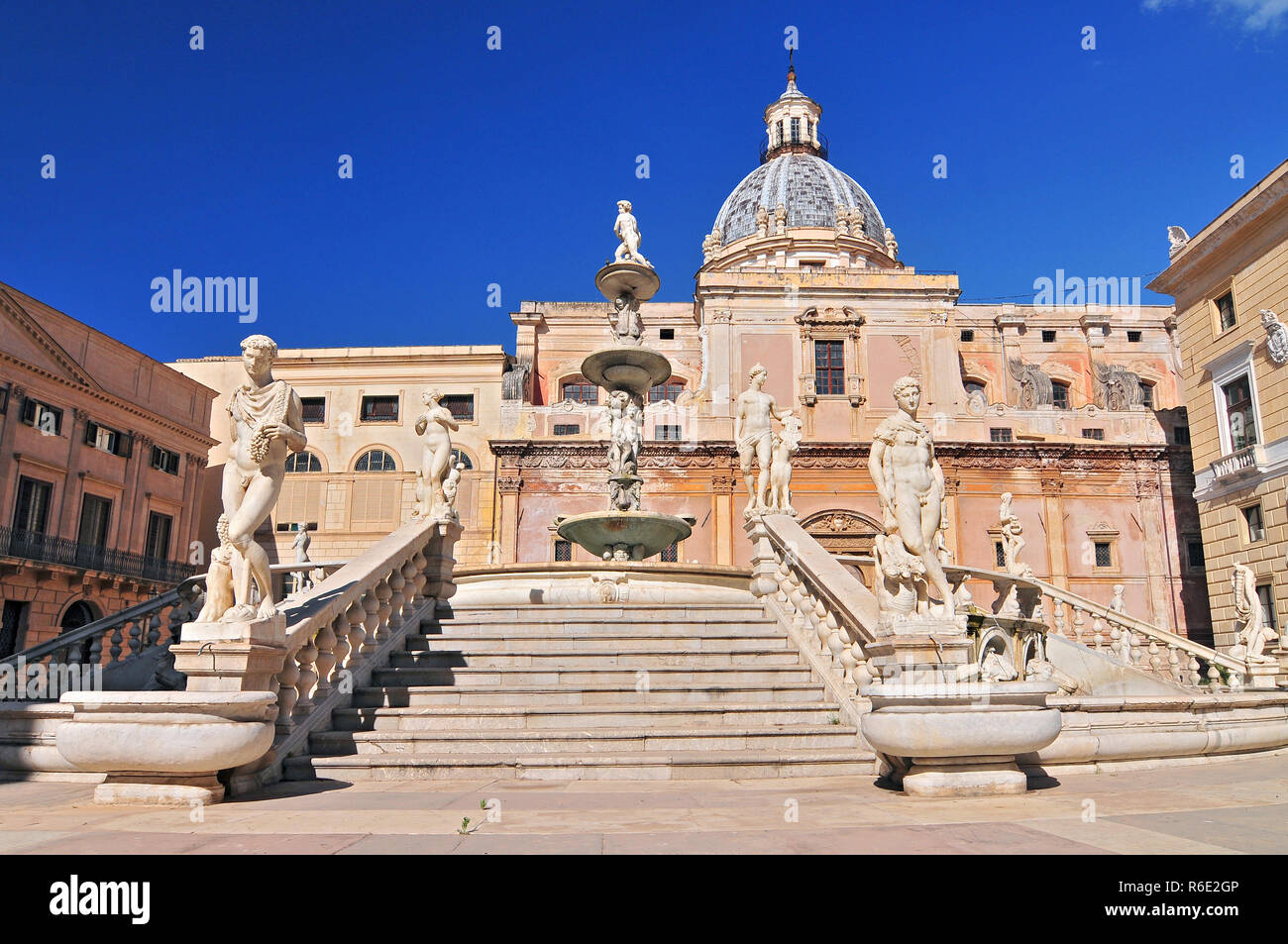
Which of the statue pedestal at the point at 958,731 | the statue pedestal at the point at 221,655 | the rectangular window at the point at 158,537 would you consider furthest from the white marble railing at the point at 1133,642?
the rectangular window at the point at 158,537

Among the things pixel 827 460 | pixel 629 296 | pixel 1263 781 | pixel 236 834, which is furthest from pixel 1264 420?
pixel 236 834

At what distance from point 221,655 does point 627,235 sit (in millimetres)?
11534

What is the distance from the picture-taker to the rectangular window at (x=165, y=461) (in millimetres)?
33531

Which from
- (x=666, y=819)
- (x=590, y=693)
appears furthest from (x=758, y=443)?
(x=666, y=819)

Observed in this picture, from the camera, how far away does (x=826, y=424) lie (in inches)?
1352

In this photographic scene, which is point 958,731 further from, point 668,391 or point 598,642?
point 668,391

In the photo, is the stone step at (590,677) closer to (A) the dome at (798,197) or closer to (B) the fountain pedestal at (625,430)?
(B) the fountain pedestal at (625,430)

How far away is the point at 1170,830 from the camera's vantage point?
473 cm

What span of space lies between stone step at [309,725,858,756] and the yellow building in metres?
19.9

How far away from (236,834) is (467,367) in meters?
33.9

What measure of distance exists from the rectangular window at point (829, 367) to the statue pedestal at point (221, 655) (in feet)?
98.4

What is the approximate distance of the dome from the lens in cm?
4822

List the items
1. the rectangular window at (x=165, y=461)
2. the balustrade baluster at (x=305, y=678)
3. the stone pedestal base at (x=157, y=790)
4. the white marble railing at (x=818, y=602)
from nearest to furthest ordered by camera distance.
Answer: the stone pedestal base at (x=157, y=790) → the balustrade baluster at (x=305, y=678) → the white marble railing at (x=818, y=602) → the rectangular window at (x=165, y=461)

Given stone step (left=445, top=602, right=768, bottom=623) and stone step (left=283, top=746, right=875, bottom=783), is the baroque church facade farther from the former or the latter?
stone step (left=283, top=746, right=875, bottom=783)
